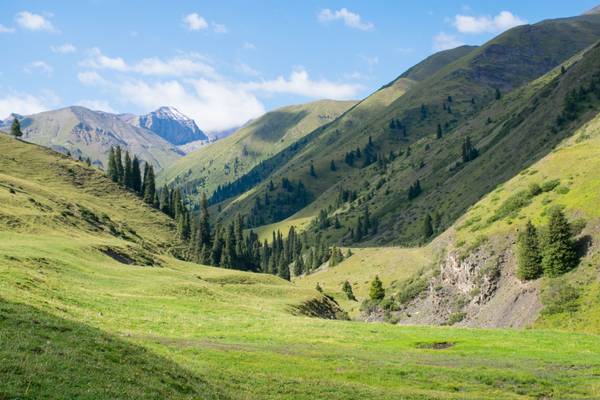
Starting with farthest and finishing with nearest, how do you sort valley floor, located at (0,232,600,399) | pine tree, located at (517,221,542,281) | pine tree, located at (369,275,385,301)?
pine tree, located at (369,275,385,301)
pine tree, located at (517,221,542,281)
valley floor, located at (0,232,600,399)

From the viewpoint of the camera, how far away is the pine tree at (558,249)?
253 ft

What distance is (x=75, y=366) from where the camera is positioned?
20031 millimetres

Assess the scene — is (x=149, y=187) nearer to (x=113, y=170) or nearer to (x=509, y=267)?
(x=113, y=170)

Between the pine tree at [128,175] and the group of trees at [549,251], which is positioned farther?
the pine tree at [128,175]

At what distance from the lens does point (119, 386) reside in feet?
63.8

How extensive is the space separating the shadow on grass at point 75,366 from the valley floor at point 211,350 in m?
0.07

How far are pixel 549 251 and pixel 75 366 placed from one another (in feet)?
244

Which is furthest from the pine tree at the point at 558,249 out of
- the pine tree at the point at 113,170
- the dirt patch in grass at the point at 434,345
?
the pine tree at the point at 113,170

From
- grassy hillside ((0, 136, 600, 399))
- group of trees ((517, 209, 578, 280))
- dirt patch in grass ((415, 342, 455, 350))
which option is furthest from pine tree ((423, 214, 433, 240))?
dirt patch in grass ((415, 342, 455, 350))

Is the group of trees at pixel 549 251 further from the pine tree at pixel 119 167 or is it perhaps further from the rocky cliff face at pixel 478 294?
the pine tree at pixel 119 167

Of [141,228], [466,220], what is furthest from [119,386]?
[141,228]

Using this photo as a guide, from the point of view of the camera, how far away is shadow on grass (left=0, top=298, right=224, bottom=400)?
17375mm

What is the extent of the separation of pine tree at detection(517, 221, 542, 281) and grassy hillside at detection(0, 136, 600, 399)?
92.4ft

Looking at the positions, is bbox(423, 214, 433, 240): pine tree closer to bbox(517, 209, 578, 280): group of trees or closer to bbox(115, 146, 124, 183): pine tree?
bbox(517, 209, 578, 280): group of trees
